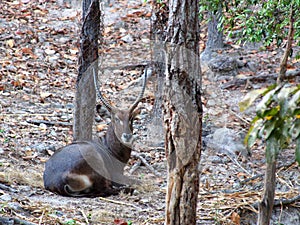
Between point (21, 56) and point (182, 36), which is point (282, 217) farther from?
point (21, 56)

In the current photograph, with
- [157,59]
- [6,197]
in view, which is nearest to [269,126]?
[6,197]

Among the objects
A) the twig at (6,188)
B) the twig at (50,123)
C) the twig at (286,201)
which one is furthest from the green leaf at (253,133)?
the twig at (50,123)

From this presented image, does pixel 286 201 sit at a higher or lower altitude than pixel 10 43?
lower

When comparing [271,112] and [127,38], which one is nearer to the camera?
[271,112]

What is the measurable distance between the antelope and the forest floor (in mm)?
240

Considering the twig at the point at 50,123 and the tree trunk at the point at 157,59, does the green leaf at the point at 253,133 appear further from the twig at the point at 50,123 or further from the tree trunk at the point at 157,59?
the twig at the point at 50,123

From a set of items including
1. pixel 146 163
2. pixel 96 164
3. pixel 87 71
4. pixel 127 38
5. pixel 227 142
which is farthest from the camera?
pixel 127 38

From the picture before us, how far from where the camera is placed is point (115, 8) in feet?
45.9

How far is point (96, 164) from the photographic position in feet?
22.5

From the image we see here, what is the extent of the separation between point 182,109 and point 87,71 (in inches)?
120

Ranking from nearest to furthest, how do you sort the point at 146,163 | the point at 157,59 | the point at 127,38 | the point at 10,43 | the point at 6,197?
the point at 6,197 < the point at 146,163 < the point at 157,59 < the point at 10,43 < the point at 127,38

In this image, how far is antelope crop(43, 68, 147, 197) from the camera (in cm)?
652

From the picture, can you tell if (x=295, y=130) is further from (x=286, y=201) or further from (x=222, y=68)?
(x=222, y=68)

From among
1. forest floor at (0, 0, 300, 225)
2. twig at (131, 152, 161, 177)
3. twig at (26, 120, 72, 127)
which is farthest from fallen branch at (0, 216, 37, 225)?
twig at (26, 120, 72, 127)
